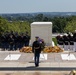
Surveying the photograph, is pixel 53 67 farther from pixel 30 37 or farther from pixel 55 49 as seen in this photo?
pixel 30 37

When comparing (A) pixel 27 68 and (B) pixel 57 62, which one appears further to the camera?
(B) pixel 57 62

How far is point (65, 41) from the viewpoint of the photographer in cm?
2388

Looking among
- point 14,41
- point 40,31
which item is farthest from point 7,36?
point 40,31

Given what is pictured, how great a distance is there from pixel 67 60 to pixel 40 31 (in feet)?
18.0

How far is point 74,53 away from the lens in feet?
66.5

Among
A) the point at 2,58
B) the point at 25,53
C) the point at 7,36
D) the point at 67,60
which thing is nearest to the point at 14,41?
the point at 7,36

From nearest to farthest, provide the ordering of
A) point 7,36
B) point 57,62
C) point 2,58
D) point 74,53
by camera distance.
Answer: point 57,62
point 2,58
point 74,53
point 7,36

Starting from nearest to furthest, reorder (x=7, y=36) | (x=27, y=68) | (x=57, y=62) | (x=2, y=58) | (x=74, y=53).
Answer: (x=27, y=68), (x=57, y=62), (x=2, y=58), (x=74, y=53), (x=7, y=36)

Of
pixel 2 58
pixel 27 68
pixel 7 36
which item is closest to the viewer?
pixel 27 68

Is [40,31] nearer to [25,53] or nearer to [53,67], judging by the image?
[25,53]

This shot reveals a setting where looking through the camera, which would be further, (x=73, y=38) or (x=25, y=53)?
(x=73, y=38)

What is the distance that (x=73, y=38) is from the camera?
75.5ft

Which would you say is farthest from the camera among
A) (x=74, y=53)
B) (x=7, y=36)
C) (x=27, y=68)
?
(x=7, y=36)

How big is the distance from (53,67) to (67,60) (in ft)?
6.48
